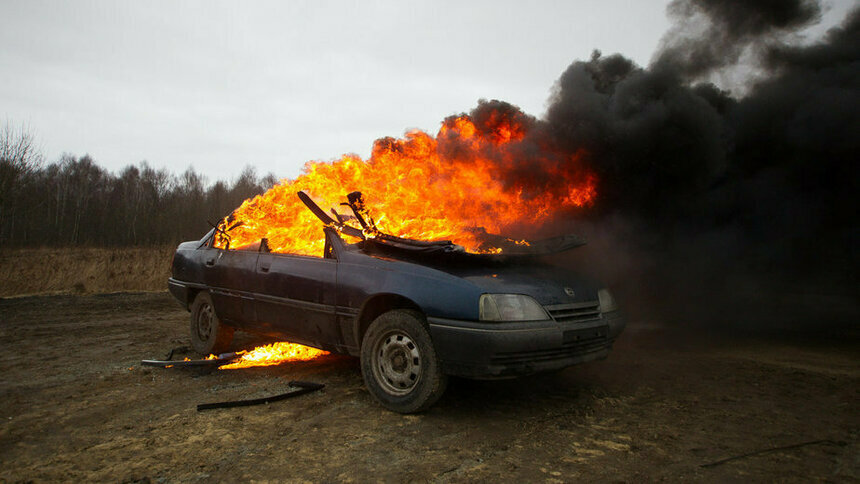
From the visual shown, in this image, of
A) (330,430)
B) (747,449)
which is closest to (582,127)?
(747,449)

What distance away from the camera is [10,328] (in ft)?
26.4

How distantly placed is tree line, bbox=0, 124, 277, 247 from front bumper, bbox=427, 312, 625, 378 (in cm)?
2453

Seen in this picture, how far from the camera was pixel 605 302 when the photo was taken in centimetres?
417

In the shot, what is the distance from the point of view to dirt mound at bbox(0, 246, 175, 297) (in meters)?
16.1

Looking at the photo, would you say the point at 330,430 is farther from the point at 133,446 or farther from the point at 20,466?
the point at 20,466

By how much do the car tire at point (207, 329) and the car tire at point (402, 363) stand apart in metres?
2.52

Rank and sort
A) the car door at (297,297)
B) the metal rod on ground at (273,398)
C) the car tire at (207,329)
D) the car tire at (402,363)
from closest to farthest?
the car tire at (402,363) < the metal rod on ground at (273,398) < the car door at (297,297) < the car tire at (207,329)

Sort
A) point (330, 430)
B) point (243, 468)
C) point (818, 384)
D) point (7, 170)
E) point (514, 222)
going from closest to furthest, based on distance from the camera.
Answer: point (243, 468) → point (330, 430) → point (818, 384) → point (514, 222) → point (7, 170)

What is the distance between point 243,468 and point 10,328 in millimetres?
7891

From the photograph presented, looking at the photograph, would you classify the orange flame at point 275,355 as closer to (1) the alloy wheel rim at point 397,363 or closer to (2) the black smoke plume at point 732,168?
(1) the alloy wheel rim at point 397,363

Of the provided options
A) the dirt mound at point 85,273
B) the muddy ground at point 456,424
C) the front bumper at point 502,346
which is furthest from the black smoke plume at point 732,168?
the dirt mound at point 85,273

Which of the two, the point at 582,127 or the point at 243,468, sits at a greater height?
the point at 582,127

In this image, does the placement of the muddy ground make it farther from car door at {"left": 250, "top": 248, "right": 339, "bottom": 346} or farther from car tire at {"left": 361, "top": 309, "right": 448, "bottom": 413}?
car door at {"left": 250, "top": 248, "right": 339, "bottom": 346}

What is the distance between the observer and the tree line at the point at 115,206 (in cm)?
3262
